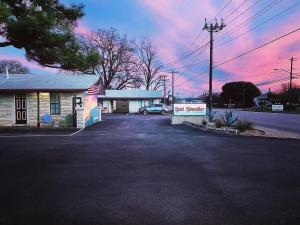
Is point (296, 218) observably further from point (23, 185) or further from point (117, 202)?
point (23, 185)

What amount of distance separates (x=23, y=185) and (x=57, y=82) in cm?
2185

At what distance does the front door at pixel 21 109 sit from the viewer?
27.0m

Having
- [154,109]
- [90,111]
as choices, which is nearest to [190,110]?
[90,111]

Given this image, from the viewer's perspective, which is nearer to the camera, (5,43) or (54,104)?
(5,43)

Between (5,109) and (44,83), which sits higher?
(44,83)

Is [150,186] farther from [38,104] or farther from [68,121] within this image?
[38,104]

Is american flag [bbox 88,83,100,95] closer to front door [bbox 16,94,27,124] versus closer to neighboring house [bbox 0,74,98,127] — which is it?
neighboring house [bbox 0,74,98,127]

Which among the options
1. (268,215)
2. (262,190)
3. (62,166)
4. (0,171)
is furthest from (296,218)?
(0,171)

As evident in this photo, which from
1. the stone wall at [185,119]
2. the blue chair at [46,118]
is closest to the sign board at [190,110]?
the stone wall at [185,119]

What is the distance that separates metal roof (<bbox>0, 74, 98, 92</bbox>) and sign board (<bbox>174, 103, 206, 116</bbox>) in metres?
7.40

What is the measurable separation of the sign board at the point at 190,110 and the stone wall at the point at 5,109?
13.0 meters

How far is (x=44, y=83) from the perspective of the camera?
28.3m

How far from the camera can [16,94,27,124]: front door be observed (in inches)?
1064

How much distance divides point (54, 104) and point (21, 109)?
260 cm
